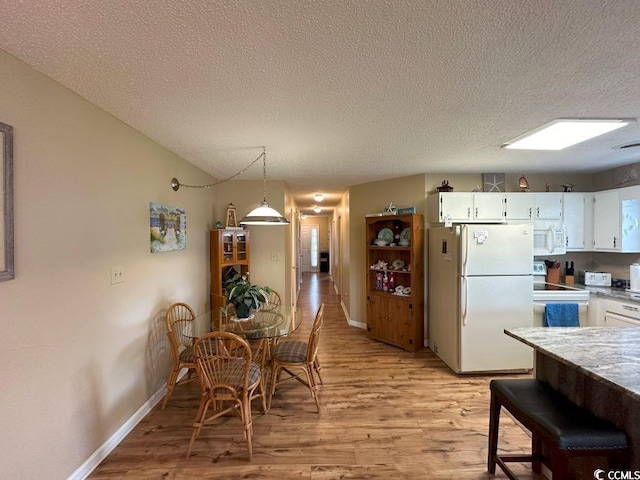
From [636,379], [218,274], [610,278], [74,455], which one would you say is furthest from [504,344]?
[74,455]

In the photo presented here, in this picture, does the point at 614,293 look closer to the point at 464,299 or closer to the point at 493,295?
the point at 493,295

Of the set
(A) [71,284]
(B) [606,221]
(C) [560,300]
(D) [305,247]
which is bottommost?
(C) [560,300]

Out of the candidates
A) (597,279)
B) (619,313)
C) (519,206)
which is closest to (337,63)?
(519,206)

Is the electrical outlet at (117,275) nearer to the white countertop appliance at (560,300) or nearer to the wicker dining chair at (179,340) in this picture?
the wicker dining chair at (179,340)

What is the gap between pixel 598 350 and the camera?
5.13 ft

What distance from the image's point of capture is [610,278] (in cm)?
358

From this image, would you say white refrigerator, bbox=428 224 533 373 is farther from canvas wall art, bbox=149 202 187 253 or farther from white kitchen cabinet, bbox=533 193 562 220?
canvas wall art, bbox=149 202 187 253

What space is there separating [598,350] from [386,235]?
2.86 meters

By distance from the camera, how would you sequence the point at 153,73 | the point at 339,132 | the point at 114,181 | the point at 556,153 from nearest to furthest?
the point at 153,73, the point at 114,181, the point at 339,132, the point at 556,153

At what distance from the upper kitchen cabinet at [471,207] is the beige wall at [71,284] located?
132 inches

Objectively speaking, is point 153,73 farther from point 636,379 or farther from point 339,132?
point 636,379

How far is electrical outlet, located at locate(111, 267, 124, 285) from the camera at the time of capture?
6.94 ft

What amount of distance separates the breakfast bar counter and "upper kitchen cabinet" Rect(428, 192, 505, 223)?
2.02 m

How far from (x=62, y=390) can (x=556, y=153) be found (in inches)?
183
